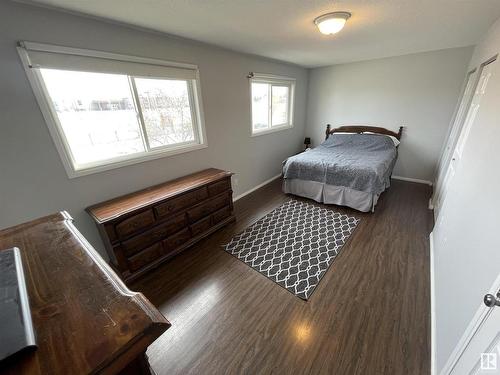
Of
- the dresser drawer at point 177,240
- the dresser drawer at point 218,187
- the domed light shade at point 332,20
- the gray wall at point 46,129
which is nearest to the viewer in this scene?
the gray wall at point 46,129

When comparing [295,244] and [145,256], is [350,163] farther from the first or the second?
[145,256]

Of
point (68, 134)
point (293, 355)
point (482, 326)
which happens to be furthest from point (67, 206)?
point (482, 326)

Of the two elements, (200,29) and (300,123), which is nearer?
(200,29)

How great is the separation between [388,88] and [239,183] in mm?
3311

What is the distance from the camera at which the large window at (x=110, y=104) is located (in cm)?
161

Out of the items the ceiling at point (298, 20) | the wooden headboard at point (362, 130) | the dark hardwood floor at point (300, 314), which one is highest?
the ceiling at point (298, 20)

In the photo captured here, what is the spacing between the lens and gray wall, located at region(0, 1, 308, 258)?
4.73 ft

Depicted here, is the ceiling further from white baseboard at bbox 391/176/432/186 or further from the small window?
white baseboard at bbox 391/176/432/186

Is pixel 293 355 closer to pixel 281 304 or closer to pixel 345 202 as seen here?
pixel 281 304

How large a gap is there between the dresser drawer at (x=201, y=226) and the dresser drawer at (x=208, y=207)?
5 cm

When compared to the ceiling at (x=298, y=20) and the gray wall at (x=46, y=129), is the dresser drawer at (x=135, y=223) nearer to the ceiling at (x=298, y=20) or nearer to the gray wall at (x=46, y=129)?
the gray wall at (x=46, y=129)

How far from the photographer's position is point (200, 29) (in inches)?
80.0

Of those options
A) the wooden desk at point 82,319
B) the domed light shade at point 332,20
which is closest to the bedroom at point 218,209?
the wooden desk at point 82,319

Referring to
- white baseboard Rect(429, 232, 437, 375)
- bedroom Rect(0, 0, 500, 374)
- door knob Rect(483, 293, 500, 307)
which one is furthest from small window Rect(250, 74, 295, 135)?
door knob Rect(483, 293, 500, 307)
